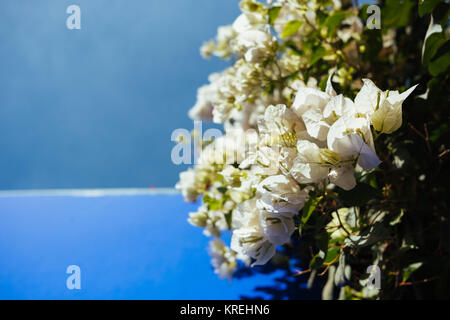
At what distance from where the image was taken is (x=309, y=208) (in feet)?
0.91

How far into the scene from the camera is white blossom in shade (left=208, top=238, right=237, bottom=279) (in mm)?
616

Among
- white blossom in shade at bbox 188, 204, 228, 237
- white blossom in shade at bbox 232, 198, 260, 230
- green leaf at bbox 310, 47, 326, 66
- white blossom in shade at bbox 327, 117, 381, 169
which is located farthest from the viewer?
white blossom in shade at bbox 188, 204, 228, 237

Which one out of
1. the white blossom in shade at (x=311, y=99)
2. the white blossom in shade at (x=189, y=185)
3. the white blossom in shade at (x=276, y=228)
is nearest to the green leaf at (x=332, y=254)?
the white blossom in shade at (x=276, y=228)

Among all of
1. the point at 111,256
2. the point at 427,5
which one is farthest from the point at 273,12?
the point at 111,256

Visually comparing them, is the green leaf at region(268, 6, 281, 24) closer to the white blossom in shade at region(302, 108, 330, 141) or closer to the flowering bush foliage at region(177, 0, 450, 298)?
the flowering bush foliage at region(177, 0, 450, 298)

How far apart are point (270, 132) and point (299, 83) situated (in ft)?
0.60

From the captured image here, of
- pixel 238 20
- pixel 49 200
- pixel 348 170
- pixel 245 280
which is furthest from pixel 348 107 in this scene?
pixel 49 200

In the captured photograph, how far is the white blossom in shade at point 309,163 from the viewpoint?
0.79 ft

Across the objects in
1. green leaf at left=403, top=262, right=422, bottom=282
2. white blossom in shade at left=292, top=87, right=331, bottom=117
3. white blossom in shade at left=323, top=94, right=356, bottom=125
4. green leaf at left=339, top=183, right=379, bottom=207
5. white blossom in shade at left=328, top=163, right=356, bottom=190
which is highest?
white blossom in shade at left=292, top=87, right=331, bottom=117

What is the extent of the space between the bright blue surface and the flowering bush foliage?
121 mm

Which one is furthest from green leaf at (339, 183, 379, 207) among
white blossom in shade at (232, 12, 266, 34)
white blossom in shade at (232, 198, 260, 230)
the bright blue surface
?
the bright blue surface

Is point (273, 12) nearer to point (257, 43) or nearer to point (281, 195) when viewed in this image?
point (257, 43)

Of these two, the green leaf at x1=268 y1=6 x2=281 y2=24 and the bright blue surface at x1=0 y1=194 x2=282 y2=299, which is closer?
the green leaf at x1=268 y1=6 x2=281 y2=24

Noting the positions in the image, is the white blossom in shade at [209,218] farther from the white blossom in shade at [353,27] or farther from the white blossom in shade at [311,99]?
the white blossom in shade at [353,27]
